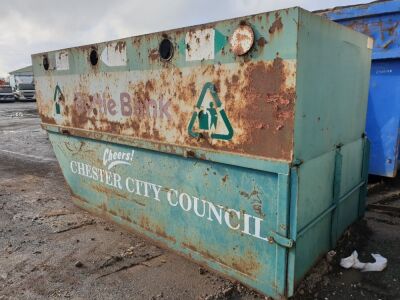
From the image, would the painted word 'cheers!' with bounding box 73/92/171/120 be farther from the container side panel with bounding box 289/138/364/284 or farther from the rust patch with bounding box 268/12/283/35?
the container side panel with bounding box 289/138/364/284

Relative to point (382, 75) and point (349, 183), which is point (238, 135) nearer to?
point (349, 183)

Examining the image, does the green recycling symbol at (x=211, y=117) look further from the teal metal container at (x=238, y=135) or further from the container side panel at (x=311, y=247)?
the container side panel at (x=311, y=247)

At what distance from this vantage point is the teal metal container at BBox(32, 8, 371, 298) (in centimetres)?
182

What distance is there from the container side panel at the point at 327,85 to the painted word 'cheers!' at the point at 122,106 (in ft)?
3.08

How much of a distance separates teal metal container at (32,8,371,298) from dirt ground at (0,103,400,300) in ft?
0.45

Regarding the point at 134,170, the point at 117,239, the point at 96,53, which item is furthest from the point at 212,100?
the point at 117,239

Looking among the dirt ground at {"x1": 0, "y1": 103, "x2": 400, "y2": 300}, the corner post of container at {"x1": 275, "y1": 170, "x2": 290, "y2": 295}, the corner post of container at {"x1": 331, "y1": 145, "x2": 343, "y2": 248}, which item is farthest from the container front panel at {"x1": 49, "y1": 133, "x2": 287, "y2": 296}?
the corner post of container at {"x1": 331, "y1": 145, "x2": 343, "y2": 248}

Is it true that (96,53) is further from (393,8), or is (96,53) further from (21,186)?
(393,8)

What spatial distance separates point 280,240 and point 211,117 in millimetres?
835

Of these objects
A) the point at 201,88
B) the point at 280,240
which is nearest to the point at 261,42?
the point at 201,88

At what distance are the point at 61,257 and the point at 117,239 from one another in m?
0.48

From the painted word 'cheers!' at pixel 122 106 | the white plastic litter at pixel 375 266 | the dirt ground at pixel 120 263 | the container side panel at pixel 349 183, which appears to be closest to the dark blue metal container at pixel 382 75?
the dirt ground at pixel 120 263

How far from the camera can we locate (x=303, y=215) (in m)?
1.98

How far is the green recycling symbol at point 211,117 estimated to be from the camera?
203 centimetres
